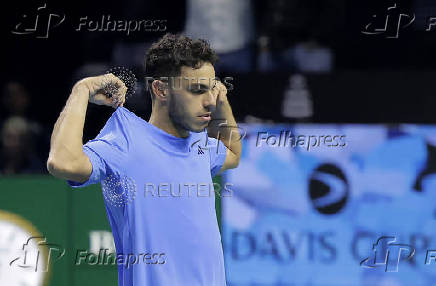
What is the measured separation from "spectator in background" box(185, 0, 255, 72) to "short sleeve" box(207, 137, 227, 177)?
3493 millimetres

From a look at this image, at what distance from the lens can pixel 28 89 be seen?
25.0 feet

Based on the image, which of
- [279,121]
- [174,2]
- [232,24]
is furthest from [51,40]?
[279,121]

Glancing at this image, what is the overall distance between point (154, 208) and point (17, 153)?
13.4ft

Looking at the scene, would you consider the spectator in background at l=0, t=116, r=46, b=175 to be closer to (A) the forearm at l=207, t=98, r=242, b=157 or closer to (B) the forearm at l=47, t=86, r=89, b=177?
(A) the forearm at l=207, t=98, r=242, b=157

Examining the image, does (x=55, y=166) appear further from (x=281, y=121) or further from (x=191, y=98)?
(x=281, y=121)

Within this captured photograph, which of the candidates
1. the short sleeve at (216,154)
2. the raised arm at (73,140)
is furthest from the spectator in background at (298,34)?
the raised arm at (73,140)

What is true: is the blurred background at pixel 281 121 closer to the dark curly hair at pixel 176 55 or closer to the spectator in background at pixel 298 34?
the spectator in background at pixel 298 34

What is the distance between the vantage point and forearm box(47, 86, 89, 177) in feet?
9.57

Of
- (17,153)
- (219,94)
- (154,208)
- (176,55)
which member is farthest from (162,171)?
(17,153)

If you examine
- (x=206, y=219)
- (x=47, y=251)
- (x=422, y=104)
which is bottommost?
(x=47, y=251)

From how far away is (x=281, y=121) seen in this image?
21.8 feet

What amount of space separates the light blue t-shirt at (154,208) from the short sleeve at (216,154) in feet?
1.22

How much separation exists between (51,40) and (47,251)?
100.0 inches

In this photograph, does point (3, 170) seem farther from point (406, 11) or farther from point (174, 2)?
point (406, 11)
